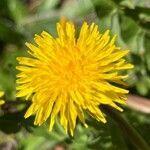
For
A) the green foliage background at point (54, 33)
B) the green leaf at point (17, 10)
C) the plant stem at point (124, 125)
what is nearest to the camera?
the plant stem at point (124, 125)

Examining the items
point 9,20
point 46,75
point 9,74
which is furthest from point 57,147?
point 46,75

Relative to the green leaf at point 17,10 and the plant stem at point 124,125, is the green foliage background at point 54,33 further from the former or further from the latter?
the plant stem at point 124,125

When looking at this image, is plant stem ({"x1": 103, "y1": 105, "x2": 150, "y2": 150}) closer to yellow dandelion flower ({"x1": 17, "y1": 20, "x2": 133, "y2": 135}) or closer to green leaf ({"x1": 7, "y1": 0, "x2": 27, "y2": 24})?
yellow dandelion flower ({"x1": 17, "y1": 20, "x2": 133, "y2": 135})

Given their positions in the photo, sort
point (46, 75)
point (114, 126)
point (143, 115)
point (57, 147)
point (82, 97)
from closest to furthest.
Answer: point (82, 97)
point (46, 75)
point (114, 126)
point (143, 115)
point (57, 147)

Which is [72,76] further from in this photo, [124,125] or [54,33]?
[54,33]

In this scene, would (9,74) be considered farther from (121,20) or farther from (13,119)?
(121,20)

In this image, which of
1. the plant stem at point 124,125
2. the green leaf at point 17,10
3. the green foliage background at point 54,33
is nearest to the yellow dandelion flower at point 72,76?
the plant stem at point 124,125
